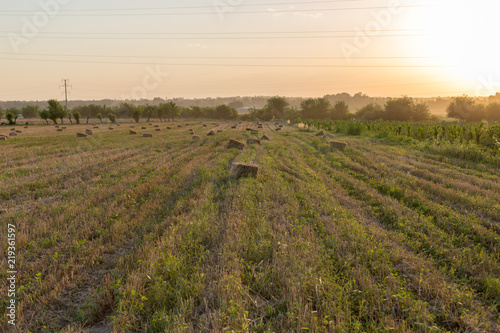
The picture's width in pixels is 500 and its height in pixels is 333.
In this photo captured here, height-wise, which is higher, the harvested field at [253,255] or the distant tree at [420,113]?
the distant tree at [420,113]

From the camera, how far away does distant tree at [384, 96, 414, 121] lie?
62.7 m

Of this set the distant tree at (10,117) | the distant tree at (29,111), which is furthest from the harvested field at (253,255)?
the distant tree at (29,111)

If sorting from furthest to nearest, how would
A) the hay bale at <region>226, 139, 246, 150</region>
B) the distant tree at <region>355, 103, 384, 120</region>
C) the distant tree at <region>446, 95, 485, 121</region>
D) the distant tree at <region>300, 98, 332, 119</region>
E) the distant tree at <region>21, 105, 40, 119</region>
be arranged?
the distant tree at <region>21, 105, 40, 119</region>
the distant tree at <region>300, 98, 332, 119</region>
the distant tree at <region>355, 103, 384, 120</region>
the distant tree at <region>446, 95, 485, 121</region>
the hay bale at <region>226, 139, 246, 150</region>

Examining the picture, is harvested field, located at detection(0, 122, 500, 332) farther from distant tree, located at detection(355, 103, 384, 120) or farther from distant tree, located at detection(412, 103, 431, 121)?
A: distant tree, located at detection(355, 103, 384, 120)

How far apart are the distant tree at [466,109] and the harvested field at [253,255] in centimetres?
6708

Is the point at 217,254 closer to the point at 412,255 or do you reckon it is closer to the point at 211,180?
the point at 412,255

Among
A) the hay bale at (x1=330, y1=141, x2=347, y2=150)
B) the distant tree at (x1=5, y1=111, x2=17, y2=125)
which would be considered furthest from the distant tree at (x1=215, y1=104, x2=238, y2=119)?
the hay bale at (x1=330, y1=141, x2=347, y2=150)

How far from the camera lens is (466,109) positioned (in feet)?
200

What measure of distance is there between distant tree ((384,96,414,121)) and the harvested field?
Result: 204 feet

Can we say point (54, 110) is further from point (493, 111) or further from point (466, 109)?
point (493, 111)

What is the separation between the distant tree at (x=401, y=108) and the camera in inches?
2467

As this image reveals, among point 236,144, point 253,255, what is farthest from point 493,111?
point 253,255

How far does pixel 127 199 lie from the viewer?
8180 millimetres

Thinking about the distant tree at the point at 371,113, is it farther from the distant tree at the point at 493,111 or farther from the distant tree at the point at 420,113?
the distant tree at the point at 493,111
